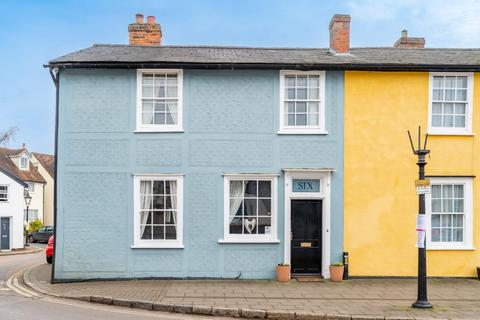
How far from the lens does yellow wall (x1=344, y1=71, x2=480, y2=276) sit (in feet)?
49.7

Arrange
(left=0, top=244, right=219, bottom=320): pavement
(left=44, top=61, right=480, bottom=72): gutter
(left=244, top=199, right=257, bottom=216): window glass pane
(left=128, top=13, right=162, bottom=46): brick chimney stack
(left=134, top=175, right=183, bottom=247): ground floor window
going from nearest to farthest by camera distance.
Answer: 1. (left=0, top=244, right=219, bottom=320): pavement
2. (left=44, top=61, right=480, bottom=72): gutter
3. (left=134, top=175, right=183, bottom=247): ground floor window
4. (left=244, top=199, right=257, bottom=216): window glass pane
5. (left=128, top=13, right=162, bottom=46): brick chimney stack

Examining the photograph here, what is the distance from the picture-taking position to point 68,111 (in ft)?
49.3

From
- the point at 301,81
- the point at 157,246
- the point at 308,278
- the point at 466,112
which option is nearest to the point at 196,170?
the point at 157,246

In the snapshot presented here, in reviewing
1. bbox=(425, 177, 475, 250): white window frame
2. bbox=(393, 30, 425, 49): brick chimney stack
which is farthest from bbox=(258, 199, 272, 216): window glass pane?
bbox=(393, 30, 425, 49): brick chimney stack

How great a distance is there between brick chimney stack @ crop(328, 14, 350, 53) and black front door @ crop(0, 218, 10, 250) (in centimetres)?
3016

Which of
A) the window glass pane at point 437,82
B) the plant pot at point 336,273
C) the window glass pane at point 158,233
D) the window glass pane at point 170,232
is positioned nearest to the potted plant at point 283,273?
the plant pot at point 336,273

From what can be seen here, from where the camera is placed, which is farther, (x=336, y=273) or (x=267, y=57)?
(x=267, y=57)

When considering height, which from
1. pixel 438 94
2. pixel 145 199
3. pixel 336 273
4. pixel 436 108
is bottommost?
pixel 336 273

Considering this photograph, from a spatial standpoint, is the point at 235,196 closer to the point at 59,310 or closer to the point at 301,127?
the point at 301,127

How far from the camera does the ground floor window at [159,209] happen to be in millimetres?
14953

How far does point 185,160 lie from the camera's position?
15.1m

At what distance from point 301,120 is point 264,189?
2.32 metres

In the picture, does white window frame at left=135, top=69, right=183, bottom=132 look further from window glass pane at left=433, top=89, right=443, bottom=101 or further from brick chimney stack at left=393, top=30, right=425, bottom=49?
brick chimney stack at left=393, top=30, right=425, bottom=49

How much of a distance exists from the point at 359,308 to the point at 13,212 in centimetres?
3338
